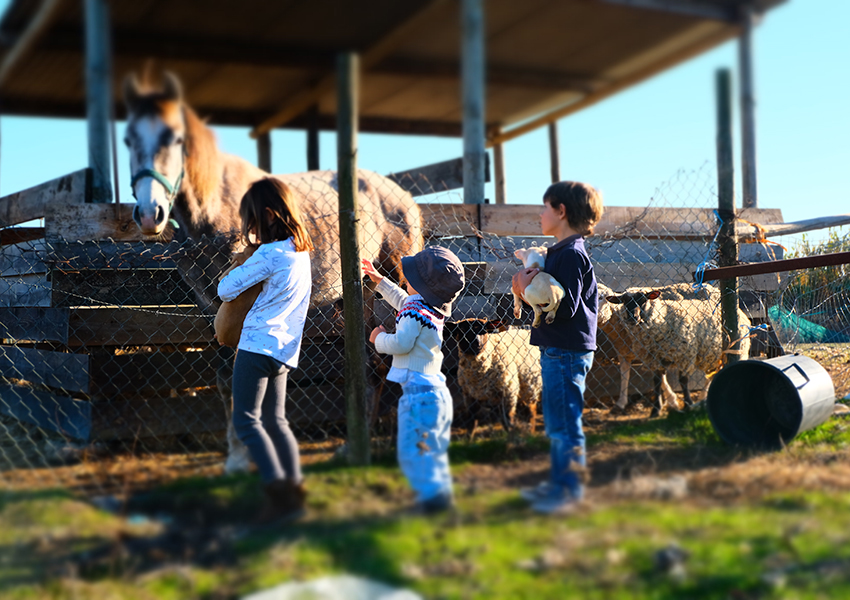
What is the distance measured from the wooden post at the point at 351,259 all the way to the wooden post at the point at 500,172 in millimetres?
8642

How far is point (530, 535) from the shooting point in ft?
8.11

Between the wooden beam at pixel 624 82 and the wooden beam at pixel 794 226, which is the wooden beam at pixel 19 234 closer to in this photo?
the wooden beam at pixel 794 226

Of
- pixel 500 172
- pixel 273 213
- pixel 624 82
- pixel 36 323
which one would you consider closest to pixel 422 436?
pixel 273 213

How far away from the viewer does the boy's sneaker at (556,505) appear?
2764 millimetres

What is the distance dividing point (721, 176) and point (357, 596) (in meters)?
4.47

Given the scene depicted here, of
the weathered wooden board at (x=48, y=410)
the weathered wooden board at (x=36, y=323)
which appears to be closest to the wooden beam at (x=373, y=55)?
the weathered wooden board at (x=36, y=323)

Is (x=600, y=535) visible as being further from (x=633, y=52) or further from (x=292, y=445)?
(x=633, y=52)

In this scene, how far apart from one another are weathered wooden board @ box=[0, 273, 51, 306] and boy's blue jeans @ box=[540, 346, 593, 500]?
359cm

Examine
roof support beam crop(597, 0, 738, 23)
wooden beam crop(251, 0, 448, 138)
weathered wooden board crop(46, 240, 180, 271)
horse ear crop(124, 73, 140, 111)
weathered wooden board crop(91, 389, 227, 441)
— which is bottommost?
weathered wooden board crop(91, 389, 227, 441)

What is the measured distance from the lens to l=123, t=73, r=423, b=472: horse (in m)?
3.67

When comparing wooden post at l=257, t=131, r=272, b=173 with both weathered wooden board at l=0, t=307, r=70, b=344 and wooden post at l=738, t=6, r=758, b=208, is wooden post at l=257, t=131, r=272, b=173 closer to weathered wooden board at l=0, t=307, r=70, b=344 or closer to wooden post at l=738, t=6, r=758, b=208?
weathered wooden board at l=0, t=307, r=70, b=344

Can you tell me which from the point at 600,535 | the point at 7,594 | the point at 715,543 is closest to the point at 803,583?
the point at 715,543

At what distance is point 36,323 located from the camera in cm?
479

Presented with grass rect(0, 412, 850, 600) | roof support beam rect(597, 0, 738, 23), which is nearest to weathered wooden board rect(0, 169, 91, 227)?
grass rect(0, 412, 850, 600)
